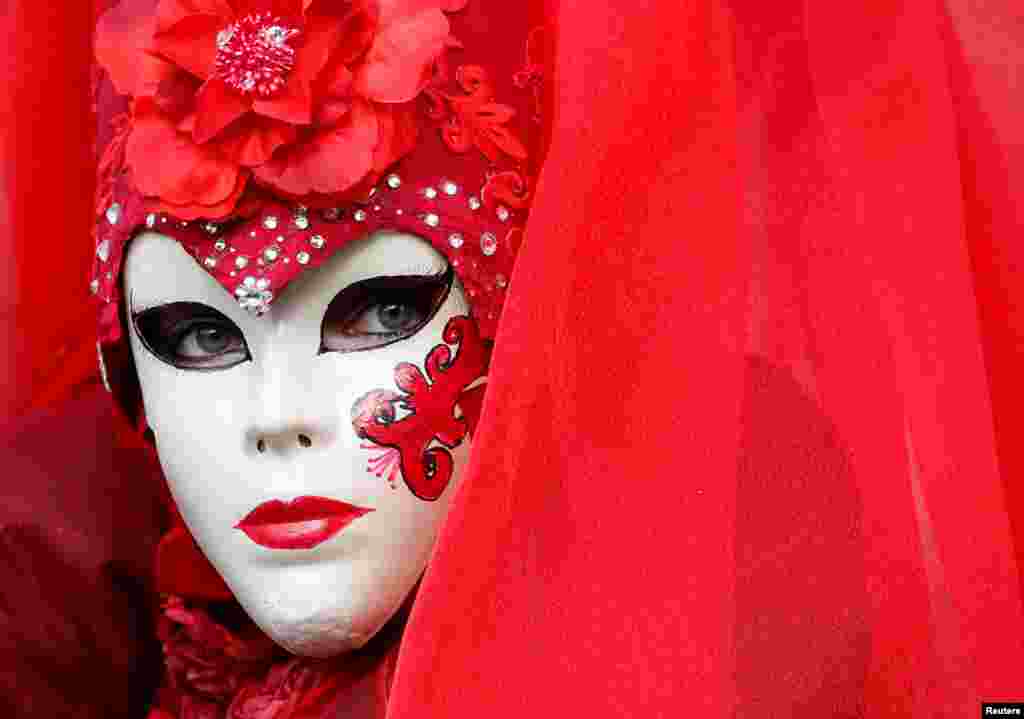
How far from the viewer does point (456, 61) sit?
97 centimetres

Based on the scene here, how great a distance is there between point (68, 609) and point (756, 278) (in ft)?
2.14

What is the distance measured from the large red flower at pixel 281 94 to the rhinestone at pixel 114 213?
0.05 meters

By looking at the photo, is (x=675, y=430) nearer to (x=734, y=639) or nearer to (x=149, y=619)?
(x=734, y=639)

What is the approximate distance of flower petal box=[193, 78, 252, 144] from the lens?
3.07 feet

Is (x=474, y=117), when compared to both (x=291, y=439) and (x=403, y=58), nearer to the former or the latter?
(x=403, y=58)

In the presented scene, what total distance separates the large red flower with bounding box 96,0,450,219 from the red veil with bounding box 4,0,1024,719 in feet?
0.58

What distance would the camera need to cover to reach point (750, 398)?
78 cm

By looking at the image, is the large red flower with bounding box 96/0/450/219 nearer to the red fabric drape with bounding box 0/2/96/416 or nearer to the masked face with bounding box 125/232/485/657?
the masked face with bounding box 125/232/485/657

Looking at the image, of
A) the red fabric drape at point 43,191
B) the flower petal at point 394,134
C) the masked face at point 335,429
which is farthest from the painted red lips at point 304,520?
the red fabric drape at point 43,191

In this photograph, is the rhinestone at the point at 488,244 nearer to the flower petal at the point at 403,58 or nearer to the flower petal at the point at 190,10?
the flower petal at the point at 403,58

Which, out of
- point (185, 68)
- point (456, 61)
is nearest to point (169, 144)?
point (185, 68)

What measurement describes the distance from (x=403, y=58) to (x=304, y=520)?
31 cm

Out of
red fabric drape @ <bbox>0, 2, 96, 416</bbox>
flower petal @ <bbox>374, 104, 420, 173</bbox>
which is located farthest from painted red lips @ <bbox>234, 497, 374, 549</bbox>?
red fabric drape @ <bbox>0, 2, 96, 416</bbox>

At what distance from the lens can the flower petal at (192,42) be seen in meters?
0.95
